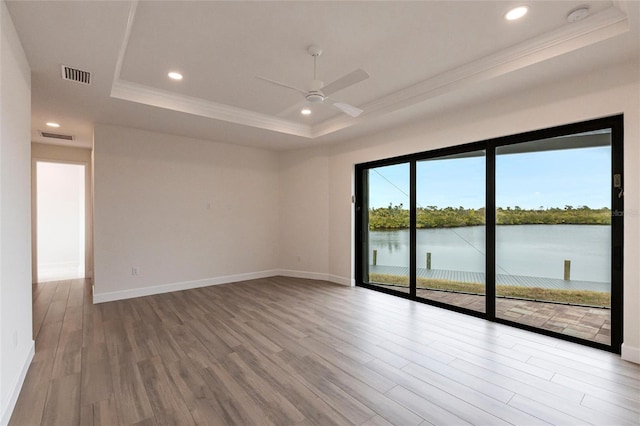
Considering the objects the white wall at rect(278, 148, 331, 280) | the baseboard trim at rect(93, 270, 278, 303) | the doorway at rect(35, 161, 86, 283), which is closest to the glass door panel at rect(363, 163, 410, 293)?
the white wall at rect(278, 148, 331, 280)

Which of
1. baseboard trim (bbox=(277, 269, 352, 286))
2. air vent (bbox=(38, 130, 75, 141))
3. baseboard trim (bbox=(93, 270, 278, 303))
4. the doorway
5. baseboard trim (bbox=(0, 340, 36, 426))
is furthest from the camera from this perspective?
the doorway

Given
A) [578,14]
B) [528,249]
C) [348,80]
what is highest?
[578,14]

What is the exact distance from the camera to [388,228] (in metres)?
5.09

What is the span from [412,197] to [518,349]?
2.42 meters

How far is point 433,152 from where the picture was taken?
429 cm

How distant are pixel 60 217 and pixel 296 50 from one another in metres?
7.90

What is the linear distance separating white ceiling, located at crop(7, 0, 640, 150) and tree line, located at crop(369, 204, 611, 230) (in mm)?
1375

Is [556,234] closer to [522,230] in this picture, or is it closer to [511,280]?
[522,230]

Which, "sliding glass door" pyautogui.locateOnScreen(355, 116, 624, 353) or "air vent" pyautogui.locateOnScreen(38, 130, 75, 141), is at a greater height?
"air vent" pyautogui.locateOnScreen(38, 130, 75, 141)

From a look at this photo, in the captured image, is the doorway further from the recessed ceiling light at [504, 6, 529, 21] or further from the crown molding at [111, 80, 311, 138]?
the recessed ceiling light at [504, 6, 529, 21]

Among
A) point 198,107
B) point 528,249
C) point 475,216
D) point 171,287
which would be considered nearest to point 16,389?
point 171,287

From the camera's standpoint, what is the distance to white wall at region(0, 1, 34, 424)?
1.91 m

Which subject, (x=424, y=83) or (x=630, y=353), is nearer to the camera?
(x=630, y=353)

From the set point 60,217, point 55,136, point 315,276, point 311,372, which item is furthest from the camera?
point 60,217
